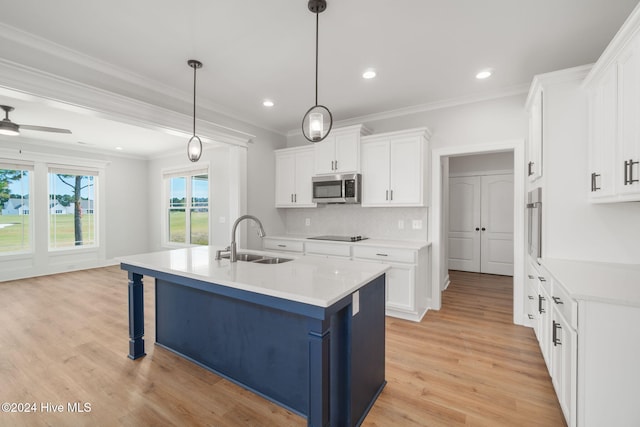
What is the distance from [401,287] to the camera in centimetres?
340

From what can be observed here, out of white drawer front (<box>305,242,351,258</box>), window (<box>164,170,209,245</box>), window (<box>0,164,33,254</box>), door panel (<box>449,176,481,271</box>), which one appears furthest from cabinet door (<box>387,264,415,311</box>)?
window (<box>0,164,33,254</box>)

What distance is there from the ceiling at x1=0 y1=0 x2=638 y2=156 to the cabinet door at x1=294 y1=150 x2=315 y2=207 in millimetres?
1090

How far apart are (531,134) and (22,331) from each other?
5829 millimetres

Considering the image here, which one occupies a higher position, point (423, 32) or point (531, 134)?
point (423, 32)

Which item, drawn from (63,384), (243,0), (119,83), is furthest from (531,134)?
(63,384)

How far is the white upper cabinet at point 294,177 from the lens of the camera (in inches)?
176

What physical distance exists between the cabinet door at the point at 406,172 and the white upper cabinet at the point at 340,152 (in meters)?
0.49

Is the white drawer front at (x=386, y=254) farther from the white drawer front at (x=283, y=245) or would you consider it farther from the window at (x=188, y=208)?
the window at (x=188, y=208)

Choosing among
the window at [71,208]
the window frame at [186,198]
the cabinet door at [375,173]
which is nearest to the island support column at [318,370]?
the cabinet door at [375,173]

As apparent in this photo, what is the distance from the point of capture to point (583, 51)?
2492mm

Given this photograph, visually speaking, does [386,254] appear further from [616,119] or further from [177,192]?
[177,192]

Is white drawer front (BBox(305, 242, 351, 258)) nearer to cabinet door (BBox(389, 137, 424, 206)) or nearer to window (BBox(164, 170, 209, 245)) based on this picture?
cabinet door (BBox(389, 137, 424, 206))

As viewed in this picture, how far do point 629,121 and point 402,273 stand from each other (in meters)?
2.27

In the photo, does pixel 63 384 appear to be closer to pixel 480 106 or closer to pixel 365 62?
pixel 365 62
